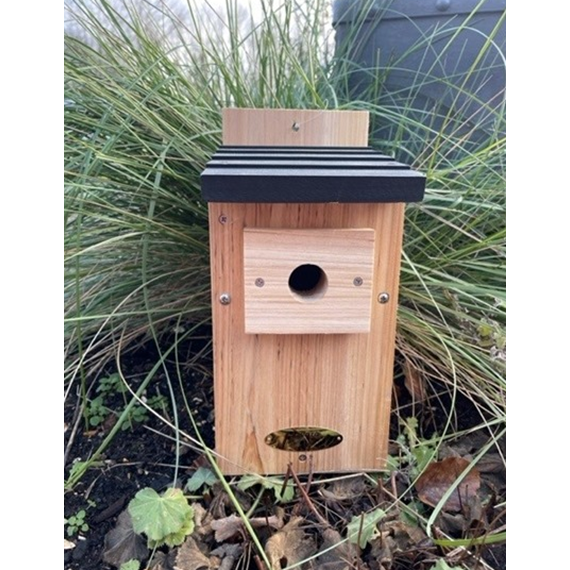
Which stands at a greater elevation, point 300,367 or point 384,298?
point 384,298

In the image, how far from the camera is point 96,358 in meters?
0.99

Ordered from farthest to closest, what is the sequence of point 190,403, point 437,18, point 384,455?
point 437,18 < point 190,403 < point 384,455

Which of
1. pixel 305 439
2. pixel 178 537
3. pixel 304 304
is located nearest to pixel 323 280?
pixel 304 304

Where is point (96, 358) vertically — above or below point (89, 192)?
below

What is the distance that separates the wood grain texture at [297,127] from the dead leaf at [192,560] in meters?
0.64

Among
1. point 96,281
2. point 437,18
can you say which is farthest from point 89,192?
point 437,18

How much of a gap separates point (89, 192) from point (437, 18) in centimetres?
82

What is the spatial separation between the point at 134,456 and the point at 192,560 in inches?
9.0

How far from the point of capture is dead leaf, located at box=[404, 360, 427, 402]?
0.86 m

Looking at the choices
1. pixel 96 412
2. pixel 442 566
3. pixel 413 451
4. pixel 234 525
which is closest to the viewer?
pixel 442 566

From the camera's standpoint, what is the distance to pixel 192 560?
0.61 metres

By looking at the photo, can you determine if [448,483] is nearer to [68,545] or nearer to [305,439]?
[305,439]

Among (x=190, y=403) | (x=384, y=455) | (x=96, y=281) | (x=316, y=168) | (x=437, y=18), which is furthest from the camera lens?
(x=437, y=18)

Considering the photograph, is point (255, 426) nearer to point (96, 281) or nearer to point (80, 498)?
point (80, 498)
